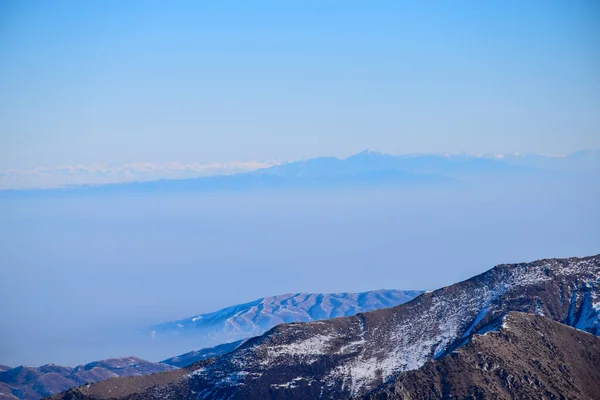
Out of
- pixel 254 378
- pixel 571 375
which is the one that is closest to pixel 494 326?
pixel 571 375

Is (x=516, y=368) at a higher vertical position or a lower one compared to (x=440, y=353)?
lower

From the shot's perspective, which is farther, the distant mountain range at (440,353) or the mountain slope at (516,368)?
the distant mountain range at (440,353)

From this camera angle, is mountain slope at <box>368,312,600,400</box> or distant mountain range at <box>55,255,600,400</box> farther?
distant mountain range at <box>55,255,600,400</box>

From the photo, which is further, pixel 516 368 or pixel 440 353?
pixel 440 353

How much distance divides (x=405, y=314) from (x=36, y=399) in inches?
4045

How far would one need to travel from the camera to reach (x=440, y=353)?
10206 centimetres

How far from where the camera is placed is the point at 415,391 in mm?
88062

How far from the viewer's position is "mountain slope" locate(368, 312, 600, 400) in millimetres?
87750

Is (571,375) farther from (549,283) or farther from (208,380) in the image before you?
(208,380)

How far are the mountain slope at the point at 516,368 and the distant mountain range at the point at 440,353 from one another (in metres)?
0.14

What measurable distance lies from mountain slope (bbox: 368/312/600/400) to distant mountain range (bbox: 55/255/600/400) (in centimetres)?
14

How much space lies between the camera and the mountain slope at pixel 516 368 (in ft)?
288

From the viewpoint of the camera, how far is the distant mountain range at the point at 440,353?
90062 mm

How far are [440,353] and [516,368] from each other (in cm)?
1235
